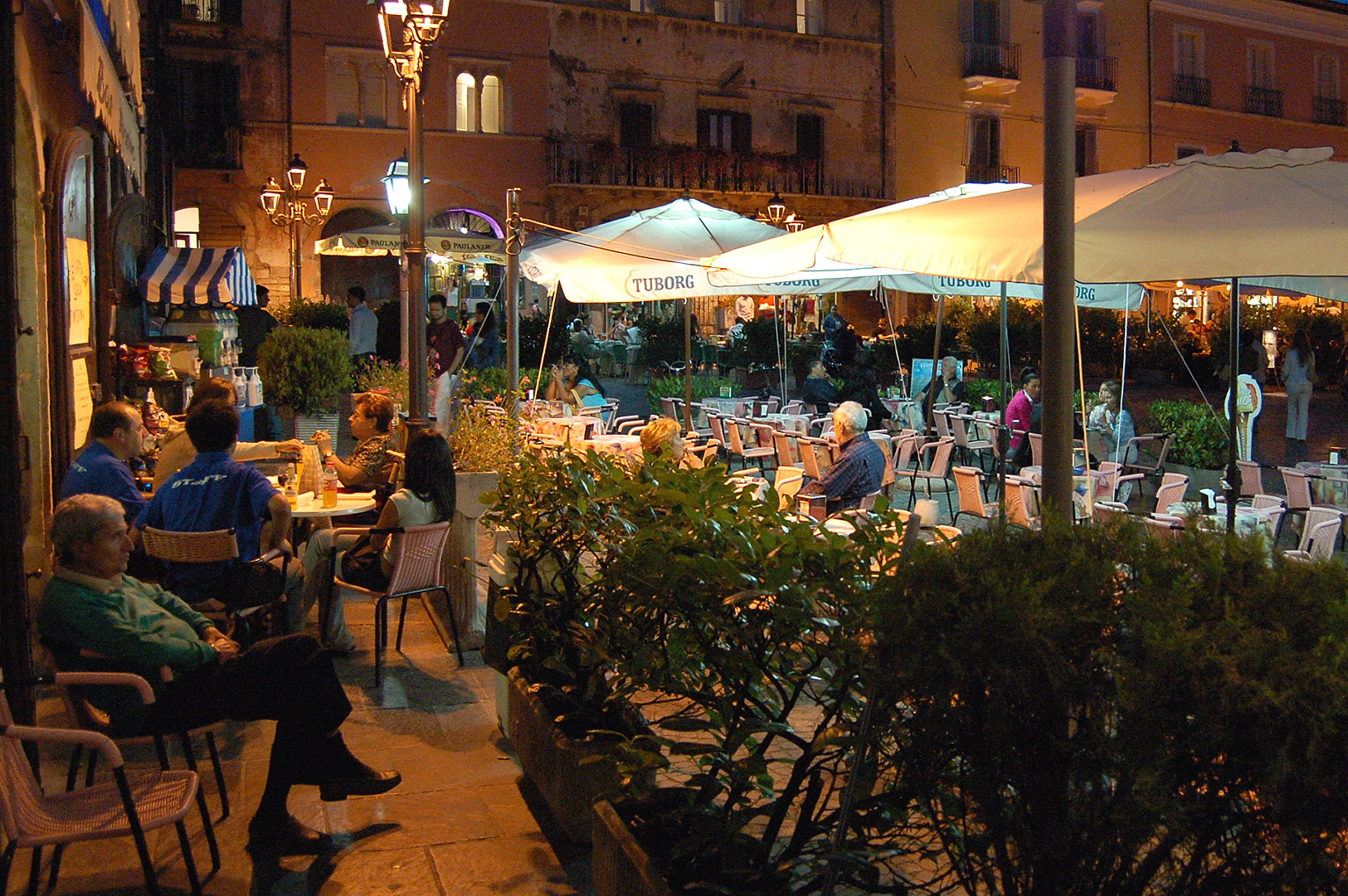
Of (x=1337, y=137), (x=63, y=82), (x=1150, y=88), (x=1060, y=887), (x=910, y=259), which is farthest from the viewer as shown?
(x=1337, y=137)

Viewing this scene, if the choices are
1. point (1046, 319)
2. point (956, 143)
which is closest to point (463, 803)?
point (1046, 319)

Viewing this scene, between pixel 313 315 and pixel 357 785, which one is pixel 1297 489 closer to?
pixel 357 785

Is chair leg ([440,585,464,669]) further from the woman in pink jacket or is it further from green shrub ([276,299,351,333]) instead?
green shrub ([276,299,351,333])

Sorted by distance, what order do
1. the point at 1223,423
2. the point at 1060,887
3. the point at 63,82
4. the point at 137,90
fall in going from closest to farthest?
the point at 1060,887, the point at 63,82, the point at 137,90, the point at 1223,423

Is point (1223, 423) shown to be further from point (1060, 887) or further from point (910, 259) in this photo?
point (1060, 887)

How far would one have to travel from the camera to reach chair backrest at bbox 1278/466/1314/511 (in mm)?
8453

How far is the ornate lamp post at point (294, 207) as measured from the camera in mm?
18328

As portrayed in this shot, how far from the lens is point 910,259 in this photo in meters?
5.68

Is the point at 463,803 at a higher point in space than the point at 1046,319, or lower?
lower

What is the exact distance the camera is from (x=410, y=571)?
18.7ft

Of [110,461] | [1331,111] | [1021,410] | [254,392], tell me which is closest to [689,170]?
[1021,410]

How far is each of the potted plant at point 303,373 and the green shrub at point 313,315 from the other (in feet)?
20.5

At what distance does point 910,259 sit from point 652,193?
2404cm

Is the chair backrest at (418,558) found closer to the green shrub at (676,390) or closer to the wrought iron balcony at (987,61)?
the green shrub at (676,390)
